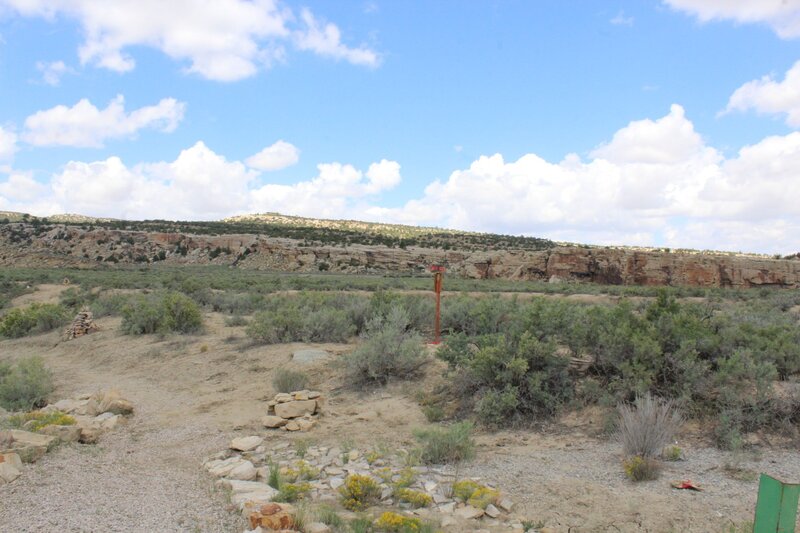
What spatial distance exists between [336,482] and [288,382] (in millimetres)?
3918

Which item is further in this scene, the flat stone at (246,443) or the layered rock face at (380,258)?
the layered rock face at (380,258)

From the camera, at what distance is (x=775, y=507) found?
2729 mm

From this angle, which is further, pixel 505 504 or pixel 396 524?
pixel 505 504

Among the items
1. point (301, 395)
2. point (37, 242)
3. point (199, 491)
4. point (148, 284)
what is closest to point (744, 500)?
point (199, 491)

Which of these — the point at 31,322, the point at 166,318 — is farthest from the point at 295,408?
the point at 31,322

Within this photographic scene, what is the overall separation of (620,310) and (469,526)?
207 inches

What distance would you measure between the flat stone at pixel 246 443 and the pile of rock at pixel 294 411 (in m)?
0.68

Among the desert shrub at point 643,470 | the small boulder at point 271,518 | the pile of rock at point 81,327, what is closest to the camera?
the small boulder at point 271,518

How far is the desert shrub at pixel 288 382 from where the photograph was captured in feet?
31.8

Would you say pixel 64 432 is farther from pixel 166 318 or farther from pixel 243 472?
pixel 166 318

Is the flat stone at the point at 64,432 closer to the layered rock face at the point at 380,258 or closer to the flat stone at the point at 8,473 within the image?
the flat stone at the point at 8,473

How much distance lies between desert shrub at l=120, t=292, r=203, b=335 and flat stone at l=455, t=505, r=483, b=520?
12.3 meters

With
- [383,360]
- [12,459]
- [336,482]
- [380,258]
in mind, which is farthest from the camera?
[380,258]

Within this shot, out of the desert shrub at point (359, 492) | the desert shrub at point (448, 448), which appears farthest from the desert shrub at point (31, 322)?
the desert shrub at point (359, 492)
